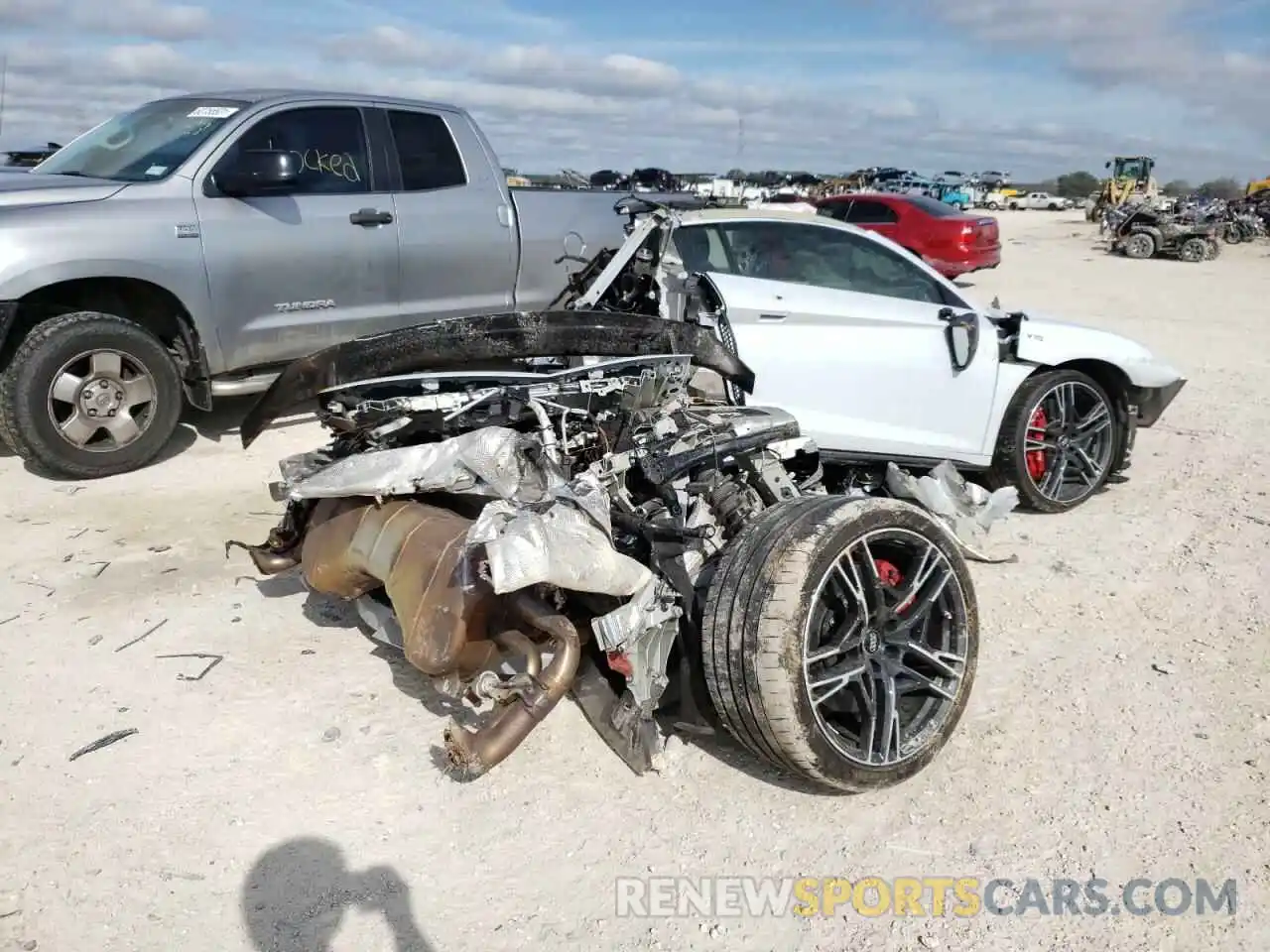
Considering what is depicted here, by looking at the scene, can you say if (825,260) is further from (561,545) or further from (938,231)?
(938,231)

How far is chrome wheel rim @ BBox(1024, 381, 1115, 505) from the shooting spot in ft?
17.7

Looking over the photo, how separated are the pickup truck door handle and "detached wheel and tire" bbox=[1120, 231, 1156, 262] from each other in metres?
23.9

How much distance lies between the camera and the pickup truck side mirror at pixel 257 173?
5.51 meters

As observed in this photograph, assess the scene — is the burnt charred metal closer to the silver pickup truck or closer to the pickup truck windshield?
the silver pickup truck

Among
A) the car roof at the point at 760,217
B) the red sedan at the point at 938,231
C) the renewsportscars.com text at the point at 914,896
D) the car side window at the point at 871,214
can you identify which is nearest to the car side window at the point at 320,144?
the car roof at the point at 760,217

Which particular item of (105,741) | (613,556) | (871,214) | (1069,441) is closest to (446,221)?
(1069,441)

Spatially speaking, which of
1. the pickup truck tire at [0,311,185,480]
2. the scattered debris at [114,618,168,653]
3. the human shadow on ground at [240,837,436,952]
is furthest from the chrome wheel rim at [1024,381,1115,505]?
the pickup truck tire at [0,311,185,480]

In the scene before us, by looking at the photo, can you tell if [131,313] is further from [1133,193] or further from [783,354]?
[1133,193]

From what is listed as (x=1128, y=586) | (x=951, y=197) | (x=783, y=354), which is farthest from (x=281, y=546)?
(x=951, y=197)

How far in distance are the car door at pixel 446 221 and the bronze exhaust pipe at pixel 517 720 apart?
170 inches

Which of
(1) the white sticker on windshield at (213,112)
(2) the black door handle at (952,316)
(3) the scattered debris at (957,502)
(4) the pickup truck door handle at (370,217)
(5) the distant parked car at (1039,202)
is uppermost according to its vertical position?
(1) the white sticker on windshield at (213,112)

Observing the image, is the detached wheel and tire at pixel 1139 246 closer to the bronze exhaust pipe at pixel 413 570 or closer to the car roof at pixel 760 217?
the car roof at pixel 760 217

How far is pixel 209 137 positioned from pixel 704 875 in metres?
5.28

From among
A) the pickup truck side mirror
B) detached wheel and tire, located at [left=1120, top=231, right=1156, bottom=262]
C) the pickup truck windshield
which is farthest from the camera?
detached wheel and tire, located at [left=1120, top=231, right=1156, bottom=262]
